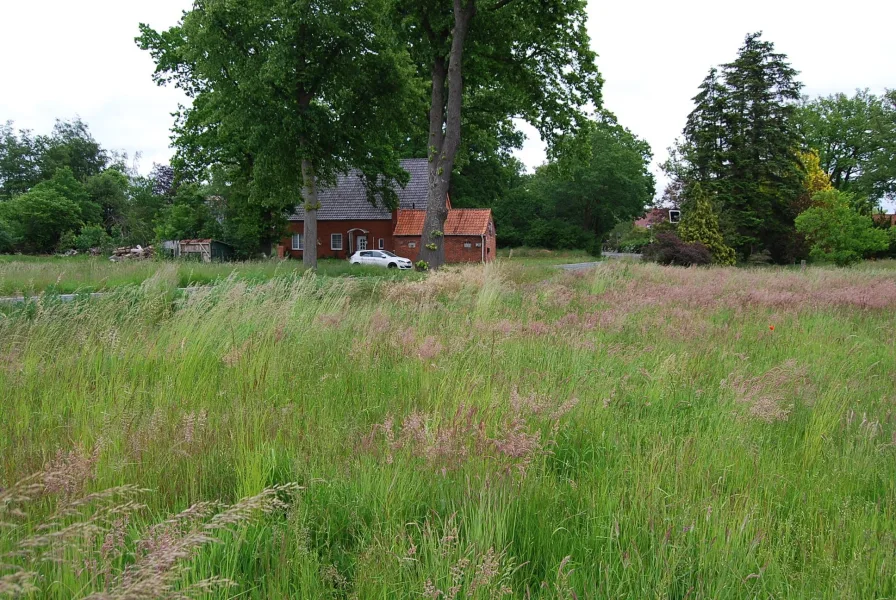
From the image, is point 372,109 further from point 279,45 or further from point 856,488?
point 856,488

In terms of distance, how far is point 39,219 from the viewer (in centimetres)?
4419

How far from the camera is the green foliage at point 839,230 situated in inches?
1141

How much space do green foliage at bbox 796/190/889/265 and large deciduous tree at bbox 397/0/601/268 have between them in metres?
16.8

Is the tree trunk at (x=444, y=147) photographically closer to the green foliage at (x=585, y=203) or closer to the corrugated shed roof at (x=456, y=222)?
the corrugated shed roof at (x=456, y=222)

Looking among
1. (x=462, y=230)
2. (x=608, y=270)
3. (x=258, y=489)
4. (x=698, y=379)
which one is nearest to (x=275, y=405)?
(x=258, y=489)

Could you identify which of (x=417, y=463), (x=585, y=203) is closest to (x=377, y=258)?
(x=585, y=203)

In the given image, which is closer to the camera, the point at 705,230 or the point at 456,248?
the point at 705,230

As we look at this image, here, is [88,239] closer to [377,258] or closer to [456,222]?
[377,258]

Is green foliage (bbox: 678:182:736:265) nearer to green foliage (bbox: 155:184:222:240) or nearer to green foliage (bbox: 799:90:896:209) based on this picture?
green foliage (bbox: 799:90:896:209)

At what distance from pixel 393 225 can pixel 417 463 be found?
46502mm

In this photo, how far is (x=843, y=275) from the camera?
1634 cm

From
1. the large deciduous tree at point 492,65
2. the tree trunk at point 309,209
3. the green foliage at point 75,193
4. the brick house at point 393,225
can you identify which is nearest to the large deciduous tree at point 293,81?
the tree trunk at point 309,209

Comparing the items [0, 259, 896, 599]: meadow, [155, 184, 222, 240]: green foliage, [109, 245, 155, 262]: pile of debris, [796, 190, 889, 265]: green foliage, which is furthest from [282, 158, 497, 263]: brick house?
[0, 259, 896, 599]: meadow

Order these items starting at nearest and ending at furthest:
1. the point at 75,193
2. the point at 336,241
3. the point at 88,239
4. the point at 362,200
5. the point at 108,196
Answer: the point at 88,239 → the point at 362,200 → the point at 336,241 → the point at 75,193 → the point at 108,196
